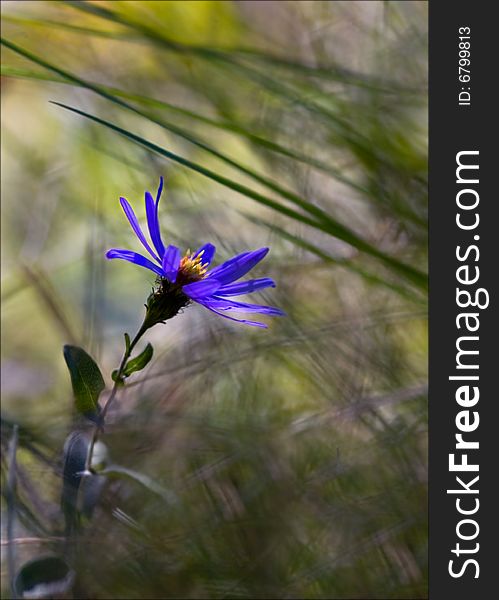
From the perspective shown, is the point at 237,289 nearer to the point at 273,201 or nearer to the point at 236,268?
the point at 236,268

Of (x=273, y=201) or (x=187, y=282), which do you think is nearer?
(x=187, y=282)

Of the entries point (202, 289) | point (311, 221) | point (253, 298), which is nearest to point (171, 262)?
point (202, 289)

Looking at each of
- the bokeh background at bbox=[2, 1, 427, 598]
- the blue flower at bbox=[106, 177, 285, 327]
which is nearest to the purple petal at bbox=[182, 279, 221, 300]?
the blue flower at bbox=[106, 177, 285, 327]

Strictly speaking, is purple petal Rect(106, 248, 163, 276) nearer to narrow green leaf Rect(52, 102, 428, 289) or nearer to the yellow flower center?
the yellow flower center

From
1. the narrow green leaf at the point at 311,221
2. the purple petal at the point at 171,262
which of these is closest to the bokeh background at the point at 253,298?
the narrow green leaf at the point at 311,221

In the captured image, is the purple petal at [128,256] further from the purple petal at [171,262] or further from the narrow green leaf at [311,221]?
the narrow green leaf at [311,221]
